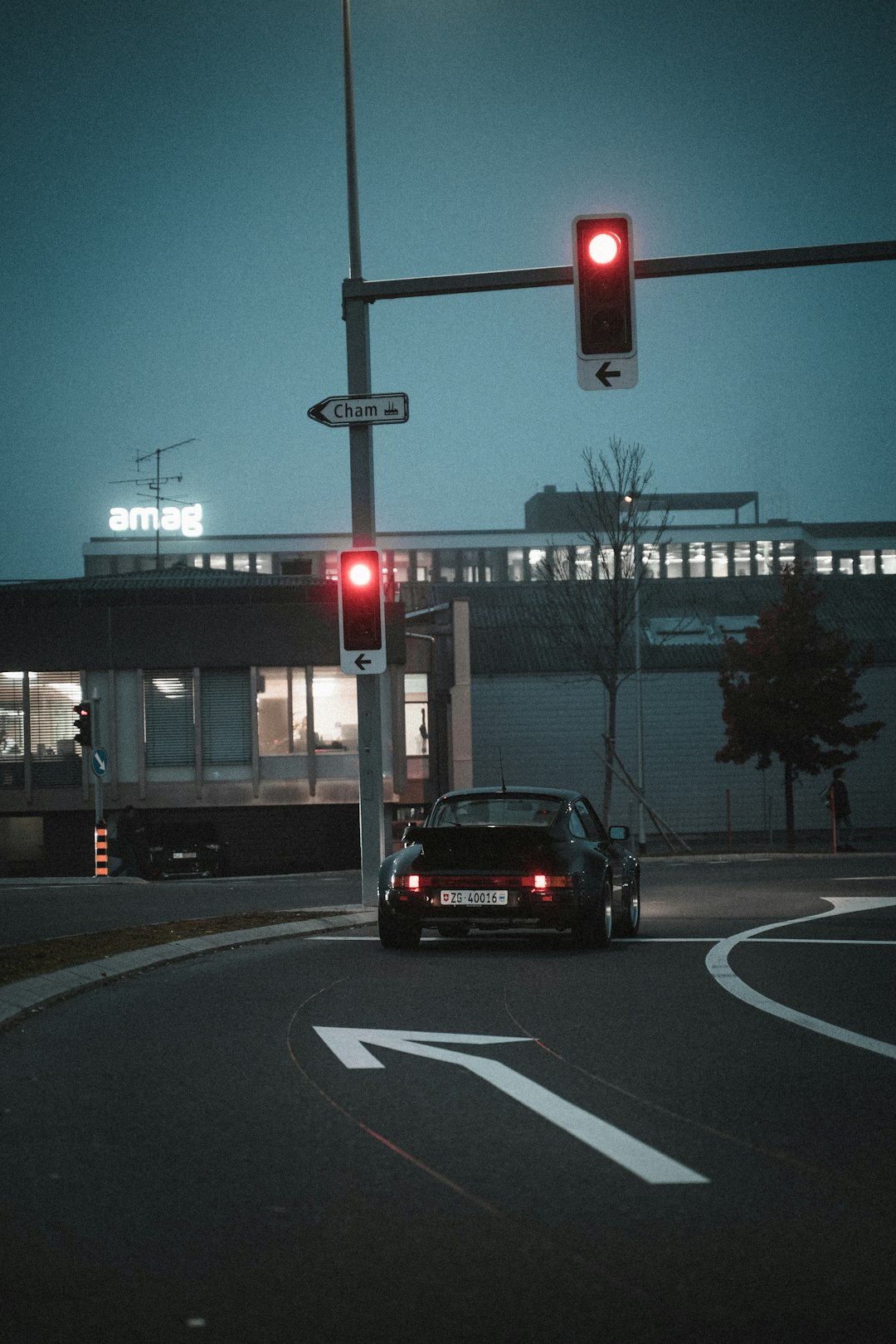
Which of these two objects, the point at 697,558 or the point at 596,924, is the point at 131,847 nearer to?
the point at 596,924

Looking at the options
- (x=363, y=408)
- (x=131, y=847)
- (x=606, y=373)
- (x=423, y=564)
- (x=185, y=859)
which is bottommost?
(x=185, y=859)

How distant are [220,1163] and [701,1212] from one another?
1.75m

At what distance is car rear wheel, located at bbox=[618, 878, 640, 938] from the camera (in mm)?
14344

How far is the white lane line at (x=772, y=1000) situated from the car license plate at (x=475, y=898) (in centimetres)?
171

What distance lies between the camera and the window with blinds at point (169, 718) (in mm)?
44969

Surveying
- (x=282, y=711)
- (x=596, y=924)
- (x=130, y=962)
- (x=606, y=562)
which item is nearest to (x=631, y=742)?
(x=606, y=562)

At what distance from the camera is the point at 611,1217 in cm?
477

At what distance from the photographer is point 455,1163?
18.1ft

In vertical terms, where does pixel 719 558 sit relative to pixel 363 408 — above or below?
above

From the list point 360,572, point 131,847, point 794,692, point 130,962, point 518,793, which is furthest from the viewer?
point 794,692

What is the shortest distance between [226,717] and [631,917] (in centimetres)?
3188

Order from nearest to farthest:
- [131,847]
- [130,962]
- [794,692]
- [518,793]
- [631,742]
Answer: [130,962], [518,793], [131,847], [794,692], [631,742]

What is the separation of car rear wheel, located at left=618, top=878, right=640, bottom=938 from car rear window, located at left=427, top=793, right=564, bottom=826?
1.22 m

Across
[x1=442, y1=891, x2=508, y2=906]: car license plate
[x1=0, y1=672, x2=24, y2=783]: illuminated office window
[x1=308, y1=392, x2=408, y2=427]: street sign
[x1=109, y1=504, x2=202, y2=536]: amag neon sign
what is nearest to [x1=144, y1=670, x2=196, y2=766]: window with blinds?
[x1=0, y1=672, x2=24, y2=783]: illuminated office window
